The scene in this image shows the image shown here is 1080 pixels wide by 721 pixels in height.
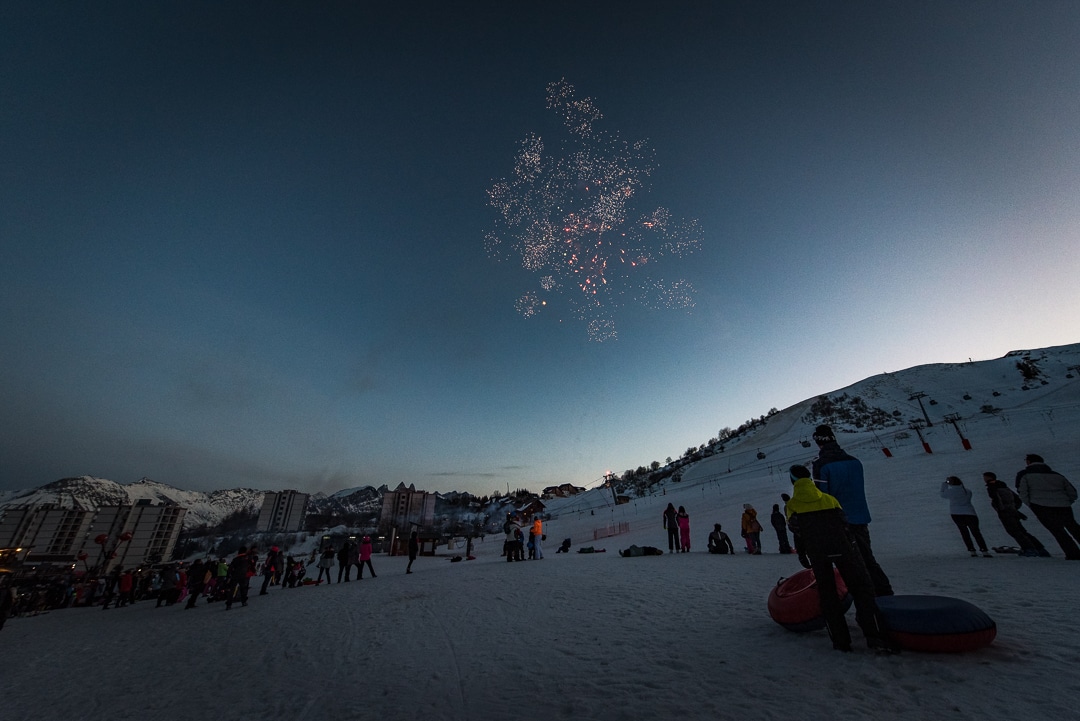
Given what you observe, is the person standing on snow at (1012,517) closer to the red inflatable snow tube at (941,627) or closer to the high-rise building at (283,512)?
the red inflatable snow tube at (941,627)

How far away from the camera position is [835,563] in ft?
15.8

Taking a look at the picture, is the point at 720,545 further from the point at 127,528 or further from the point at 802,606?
the point at 127,528

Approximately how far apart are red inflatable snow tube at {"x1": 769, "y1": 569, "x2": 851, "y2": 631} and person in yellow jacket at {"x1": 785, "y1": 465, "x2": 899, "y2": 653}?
11.1 inches

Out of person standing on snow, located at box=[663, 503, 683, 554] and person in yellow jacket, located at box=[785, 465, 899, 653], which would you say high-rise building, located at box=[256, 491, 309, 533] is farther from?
person in yellow jacket, located at box=[785, 465, 899, 653]

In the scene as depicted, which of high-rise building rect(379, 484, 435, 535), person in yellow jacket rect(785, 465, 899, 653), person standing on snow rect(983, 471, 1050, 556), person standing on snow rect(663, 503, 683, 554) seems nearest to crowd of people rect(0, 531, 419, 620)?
person standing on snow rect(663, 503, 683, 554)

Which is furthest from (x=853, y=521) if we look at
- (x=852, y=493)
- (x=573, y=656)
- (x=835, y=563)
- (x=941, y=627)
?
(x=573, y=656)

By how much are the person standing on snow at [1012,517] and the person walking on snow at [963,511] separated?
47 cm

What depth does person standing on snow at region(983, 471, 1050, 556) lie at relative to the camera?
935cm

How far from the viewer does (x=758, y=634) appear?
566 centimetres

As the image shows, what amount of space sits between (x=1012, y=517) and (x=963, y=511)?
0.82 m

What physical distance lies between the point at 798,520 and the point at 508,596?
8.14 m

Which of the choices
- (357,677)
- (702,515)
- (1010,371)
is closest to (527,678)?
(357,677)

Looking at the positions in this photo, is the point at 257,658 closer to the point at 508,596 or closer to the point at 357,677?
the point at 357,677

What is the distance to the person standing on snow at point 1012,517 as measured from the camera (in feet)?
30.7
